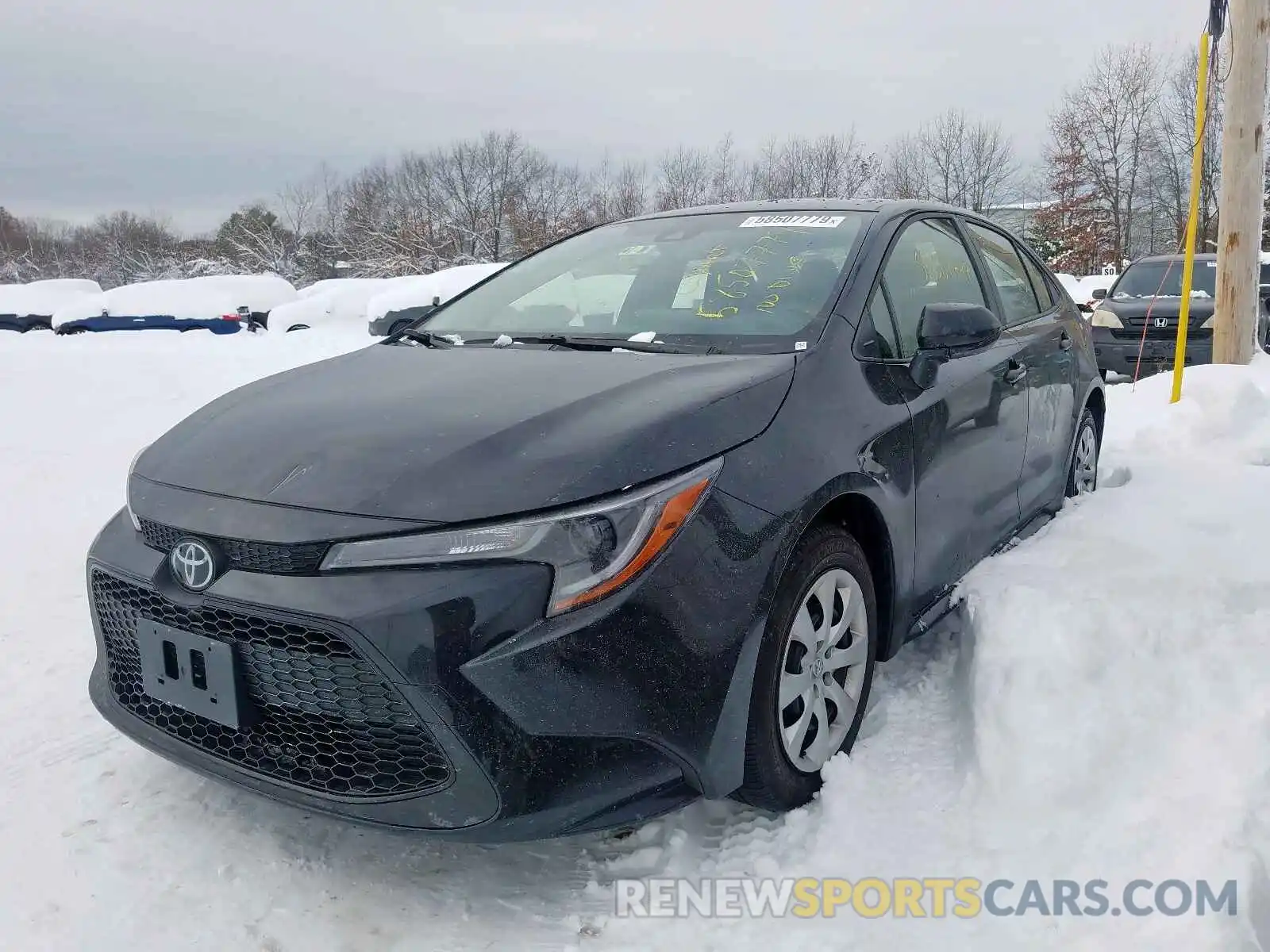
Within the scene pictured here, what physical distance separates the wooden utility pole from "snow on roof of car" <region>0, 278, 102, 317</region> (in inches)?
970

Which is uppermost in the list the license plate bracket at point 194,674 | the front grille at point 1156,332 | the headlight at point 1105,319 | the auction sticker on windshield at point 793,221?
the auction sticker on windshield at point 793,221

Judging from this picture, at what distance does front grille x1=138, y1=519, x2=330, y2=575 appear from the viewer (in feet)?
6.07

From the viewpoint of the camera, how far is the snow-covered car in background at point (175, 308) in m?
20.7

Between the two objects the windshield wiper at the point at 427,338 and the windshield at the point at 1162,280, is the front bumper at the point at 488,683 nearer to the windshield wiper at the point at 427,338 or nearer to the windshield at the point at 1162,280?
the windshield wiper at the point at 427,338

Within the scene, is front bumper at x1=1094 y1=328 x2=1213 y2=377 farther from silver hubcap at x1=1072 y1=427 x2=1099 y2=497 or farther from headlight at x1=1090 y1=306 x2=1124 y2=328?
silver hubcap at x1=1072 y1=427 x2=1099 y2=497

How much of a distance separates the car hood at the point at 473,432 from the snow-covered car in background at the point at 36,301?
24.2 m

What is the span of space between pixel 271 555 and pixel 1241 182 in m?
8.69

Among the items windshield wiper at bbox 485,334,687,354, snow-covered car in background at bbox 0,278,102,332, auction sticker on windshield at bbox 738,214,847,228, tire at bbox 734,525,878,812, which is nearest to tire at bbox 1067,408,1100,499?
auction sticker on windshield at bbox 738,214,847,228

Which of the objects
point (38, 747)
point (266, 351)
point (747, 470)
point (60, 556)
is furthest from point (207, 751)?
point (266, 351)

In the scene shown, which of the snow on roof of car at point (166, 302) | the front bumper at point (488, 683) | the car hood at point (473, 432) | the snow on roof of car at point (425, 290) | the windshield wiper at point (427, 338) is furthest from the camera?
the snow on roof of car at point (166, 302)

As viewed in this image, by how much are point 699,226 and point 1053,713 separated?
1944 mm

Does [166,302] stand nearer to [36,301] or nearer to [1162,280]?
[36,301]

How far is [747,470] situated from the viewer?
2.10 metres

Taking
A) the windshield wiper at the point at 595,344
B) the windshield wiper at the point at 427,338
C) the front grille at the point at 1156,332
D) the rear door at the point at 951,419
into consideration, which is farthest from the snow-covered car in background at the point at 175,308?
the rear door at the point at 951,419
